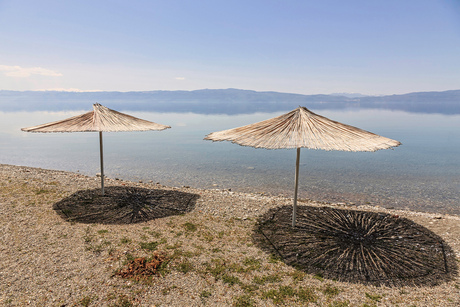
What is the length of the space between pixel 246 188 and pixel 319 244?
9585 mm

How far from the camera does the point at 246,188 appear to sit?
16297 mm

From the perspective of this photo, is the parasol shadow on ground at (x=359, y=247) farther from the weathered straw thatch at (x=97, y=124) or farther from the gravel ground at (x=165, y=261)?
the weathered straw thatch at (x=97, y=124)

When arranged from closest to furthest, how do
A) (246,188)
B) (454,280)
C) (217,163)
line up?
(454,280) → (246,188) → (217,163)

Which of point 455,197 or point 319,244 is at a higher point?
point 319,244

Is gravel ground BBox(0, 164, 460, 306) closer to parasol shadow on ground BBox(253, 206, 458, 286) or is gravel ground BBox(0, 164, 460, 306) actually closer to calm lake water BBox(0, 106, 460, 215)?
parasol shadow on ground BBox(253, 206, 458, 286)

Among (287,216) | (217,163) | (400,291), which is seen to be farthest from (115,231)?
(217,163)

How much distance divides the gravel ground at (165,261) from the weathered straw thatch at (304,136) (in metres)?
2.69

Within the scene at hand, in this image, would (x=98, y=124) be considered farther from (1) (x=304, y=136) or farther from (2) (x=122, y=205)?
(1) (x=304, y=136)

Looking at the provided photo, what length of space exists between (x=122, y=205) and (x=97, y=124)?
293 centimetres

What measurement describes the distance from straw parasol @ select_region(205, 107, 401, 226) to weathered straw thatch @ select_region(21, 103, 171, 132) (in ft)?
11.3

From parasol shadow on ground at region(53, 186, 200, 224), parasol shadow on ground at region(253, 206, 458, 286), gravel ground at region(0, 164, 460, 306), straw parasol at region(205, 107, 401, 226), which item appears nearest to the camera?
gravel ground at region(0, 164, 460, 306)

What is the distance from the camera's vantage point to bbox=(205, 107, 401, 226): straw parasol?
6.61m

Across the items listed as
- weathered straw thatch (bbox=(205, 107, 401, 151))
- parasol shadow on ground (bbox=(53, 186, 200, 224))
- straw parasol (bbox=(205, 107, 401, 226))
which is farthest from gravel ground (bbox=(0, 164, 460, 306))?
weathered straw thatch (bbox=(205, 107, 401, 151))

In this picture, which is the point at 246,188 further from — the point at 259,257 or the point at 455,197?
the point at 455,197
